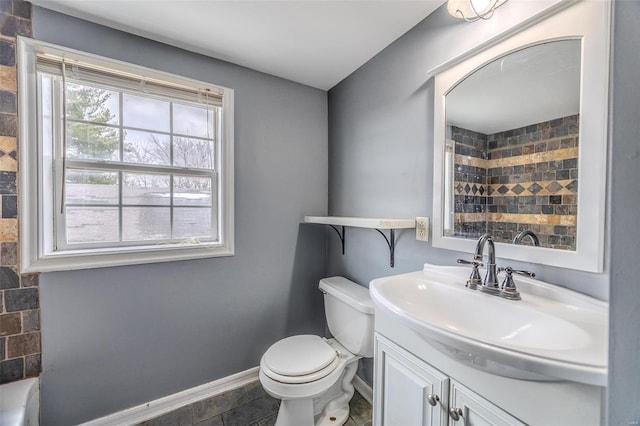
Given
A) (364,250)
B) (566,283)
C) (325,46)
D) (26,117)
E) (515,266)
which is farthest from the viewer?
(364,250)

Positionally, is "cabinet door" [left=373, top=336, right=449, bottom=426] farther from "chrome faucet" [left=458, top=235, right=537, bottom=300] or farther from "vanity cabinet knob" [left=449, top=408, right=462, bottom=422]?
"chrome faucet" [left=458, top=235, right=537, bottom=300]

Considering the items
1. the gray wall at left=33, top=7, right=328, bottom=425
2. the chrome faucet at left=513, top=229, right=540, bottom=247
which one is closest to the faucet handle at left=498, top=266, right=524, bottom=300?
the chrome faucet at left=513, top=229, right=540, bottom=247

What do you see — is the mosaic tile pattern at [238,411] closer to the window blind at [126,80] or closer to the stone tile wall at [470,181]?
the stone tile wall at [470,181]

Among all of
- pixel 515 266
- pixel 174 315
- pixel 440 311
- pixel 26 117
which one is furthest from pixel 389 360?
pixel 26 117

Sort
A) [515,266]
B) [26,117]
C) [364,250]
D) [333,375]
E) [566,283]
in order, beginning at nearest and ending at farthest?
1. [566,283]
2. [515,266]
3. [26,117]
4. [333,375]
5. [364,250]

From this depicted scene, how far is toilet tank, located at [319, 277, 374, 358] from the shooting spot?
1359mm

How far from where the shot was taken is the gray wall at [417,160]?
341 millimetres

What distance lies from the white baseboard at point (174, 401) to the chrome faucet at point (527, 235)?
1.70 metres

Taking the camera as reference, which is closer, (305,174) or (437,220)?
(437,220)

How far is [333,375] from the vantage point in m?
1.33

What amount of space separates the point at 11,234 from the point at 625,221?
78.1 inches

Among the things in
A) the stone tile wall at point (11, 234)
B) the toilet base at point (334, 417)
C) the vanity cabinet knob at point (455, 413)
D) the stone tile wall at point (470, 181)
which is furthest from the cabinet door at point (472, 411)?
the stone tile wall at point (11, 234)

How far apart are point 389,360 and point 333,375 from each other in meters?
0.47

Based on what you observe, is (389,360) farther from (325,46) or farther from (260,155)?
(325,46)
